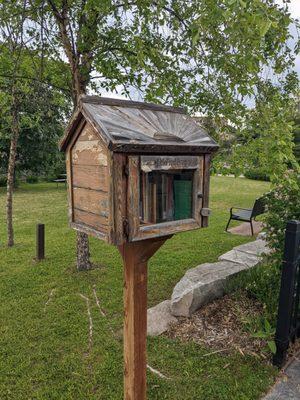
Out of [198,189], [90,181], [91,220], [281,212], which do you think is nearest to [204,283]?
[281,212]

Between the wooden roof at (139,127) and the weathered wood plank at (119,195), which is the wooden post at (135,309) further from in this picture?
the wooden roof at (139,127)

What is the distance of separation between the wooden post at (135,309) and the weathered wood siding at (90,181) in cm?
27

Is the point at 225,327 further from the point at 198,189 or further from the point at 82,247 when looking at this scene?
the point at 82,247

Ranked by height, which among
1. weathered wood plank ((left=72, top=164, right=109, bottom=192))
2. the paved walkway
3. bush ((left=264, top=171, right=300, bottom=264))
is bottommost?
the paved walkway

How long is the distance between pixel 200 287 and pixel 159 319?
59 cm

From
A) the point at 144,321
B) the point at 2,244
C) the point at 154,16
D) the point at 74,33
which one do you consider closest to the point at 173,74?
the point at 154,16

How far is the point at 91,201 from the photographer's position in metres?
1.88

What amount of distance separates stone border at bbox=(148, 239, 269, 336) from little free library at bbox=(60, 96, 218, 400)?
155cm

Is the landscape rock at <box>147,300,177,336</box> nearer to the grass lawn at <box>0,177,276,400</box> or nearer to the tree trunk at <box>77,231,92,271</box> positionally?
the grass lawn at <box>0,177,276,400</box>

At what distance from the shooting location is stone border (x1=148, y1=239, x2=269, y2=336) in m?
3.77

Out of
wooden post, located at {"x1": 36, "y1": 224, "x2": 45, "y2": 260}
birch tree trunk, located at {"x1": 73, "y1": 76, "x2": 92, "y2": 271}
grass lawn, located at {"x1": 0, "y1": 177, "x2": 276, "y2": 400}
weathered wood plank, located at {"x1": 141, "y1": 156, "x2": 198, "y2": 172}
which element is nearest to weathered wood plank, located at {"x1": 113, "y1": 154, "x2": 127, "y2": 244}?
weathered wood plank, located at {"x1": 141, "y1": 156, "x2": 198, "y2": 172}

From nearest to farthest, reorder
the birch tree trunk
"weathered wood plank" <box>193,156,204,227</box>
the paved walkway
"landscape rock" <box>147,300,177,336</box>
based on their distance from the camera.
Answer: "weathered wood plank" <box>193,156,204,227</box> → the paved walkway → "landscape rock" <box>147,300,177,336</box> → the birch tree trunk

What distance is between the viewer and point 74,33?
15.3 ft


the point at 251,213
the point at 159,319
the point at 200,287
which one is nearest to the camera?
the point at 159,319
